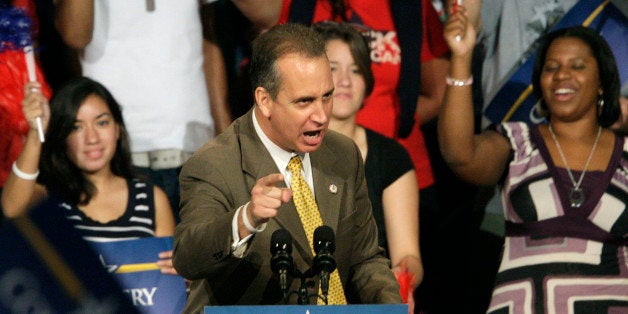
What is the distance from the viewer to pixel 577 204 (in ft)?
12.2

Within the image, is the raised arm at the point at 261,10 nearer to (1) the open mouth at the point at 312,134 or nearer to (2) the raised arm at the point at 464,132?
(2) the raised arm at the point at 464,132

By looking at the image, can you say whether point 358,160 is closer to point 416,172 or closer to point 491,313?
point 491,313

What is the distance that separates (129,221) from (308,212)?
142cm

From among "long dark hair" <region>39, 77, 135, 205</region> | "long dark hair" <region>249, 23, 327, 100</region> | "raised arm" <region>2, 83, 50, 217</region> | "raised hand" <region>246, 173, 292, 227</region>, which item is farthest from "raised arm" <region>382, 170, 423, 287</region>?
"raised hand" <region>246, 173, 292, 227</region>

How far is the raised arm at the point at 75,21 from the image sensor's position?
3.97 m

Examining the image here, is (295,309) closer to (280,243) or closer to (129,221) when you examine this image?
(280,243)

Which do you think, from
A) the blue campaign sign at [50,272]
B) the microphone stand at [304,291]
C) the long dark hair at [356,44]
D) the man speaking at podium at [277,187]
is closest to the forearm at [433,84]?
the long dark hair at [356,44]

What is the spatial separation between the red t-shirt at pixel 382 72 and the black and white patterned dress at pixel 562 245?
576 mm

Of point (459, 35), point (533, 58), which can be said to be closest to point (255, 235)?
point (459, 35)

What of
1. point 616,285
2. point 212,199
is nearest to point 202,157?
point 212,199

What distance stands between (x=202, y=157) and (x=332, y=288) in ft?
1.59

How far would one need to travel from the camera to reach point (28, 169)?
375 cm

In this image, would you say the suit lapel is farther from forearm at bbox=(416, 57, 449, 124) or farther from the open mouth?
forearm at bbox=(416, 57, 449, 124)

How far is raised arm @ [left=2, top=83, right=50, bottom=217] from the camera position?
373 centimetres
